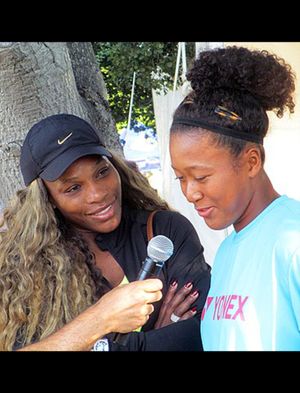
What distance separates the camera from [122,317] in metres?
1.78

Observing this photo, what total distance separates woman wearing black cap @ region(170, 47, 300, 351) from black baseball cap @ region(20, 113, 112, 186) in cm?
65

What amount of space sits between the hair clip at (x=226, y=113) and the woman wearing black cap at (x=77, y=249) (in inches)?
29.4

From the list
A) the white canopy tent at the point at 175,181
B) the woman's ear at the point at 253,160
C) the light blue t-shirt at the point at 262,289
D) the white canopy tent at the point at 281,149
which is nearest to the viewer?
the light blue t-shirt at the point at 262,289

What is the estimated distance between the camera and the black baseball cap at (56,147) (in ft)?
7.07

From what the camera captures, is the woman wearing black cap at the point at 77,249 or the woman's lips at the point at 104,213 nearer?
the woman wearing black cap at the point at 77,249

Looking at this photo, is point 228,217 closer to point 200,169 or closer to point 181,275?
point 200,169

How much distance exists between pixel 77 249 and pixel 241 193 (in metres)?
0.91

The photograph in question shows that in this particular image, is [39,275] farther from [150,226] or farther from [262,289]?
[262,289]

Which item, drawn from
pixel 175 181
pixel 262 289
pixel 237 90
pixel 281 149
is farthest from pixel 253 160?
pixel 175 181

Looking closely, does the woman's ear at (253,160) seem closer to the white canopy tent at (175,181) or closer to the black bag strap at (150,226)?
the black bag strap at (150,226)

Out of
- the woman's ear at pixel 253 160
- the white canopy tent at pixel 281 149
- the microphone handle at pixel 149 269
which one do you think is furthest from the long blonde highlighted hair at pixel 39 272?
the white canopy tent at pixel 281 149

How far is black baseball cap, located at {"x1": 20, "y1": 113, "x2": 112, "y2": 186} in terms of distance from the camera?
7.07 feet

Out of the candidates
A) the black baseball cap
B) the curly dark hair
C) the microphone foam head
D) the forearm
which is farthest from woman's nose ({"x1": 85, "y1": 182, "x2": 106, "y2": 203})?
the curly dark hair
